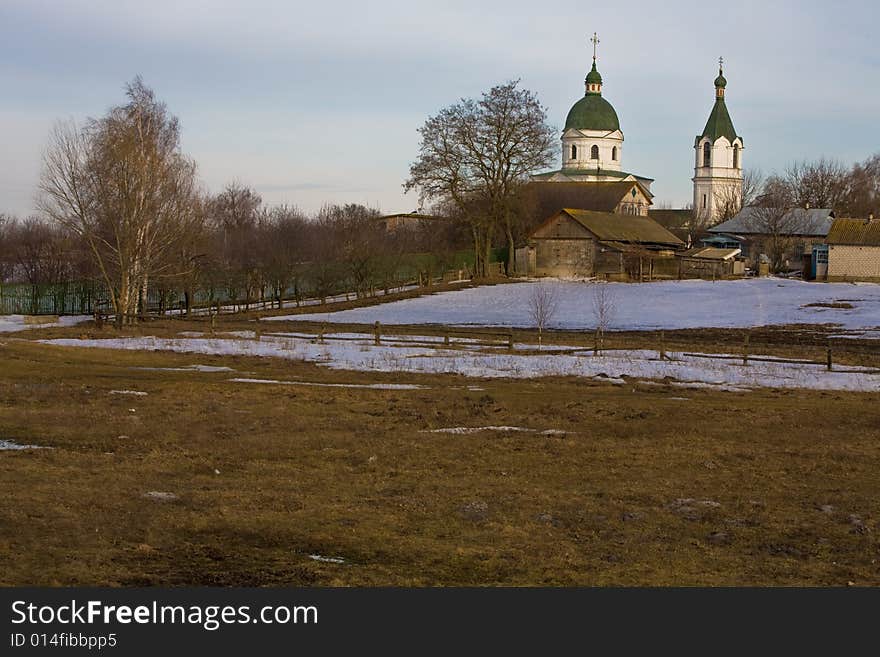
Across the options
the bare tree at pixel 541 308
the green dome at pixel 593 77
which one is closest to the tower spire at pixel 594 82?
the green dome at pixel 593 77

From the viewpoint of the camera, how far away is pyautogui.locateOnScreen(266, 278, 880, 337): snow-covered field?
52219 mm

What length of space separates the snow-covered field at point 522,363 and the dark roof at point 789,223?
5668 centimetres

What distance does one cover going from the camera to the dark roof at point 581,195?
101000mm

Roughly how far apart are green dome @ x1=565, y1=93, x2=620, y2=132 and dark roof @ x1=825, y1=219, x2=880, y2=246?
59251 millimetres

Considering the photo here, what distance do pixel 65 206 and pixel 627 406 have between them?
3223 cm

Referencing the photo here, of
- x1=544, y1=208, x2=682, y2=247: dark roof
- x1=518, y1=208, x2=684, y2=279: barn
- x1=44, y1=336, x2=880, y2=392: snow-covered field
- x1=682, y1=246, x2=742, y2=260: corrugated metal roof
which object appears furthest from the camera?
x1=682, y1=246, x2=742, y2=260: corrugated metal roof

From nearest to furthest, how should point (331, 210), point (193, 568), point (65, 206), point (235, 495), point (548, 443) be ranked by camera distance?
point (193, 568) < point (235, 495) < point (548, 443) < point (65, 206) < point (331, 210)

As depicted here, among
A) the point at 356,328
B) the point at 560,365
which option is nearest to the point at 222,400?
the point at 560,365

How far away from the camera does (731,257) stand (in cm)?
7969

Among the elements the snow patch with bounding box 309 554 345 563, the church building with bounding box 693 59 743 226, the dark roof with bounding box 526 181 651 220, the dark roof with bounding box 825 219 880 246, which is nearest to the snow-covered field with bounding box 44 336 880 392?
the snow patch with bounding box 309 554 345 563

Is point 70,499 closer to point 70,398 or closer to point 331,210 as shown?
point 70,398

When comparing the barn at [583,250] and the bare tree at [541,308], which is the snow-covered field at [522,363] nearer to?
the bare tree at [541,308]

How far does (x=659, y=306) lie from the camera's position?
59812mm

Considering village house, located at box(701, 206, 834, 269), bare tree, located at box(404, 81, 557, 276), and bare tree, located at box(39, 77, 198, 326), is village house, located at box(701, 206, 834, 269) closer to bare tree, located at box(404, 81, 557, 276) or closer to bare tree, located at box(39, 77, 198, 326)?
bare tree, located at box(404, 81, 557, 276)
